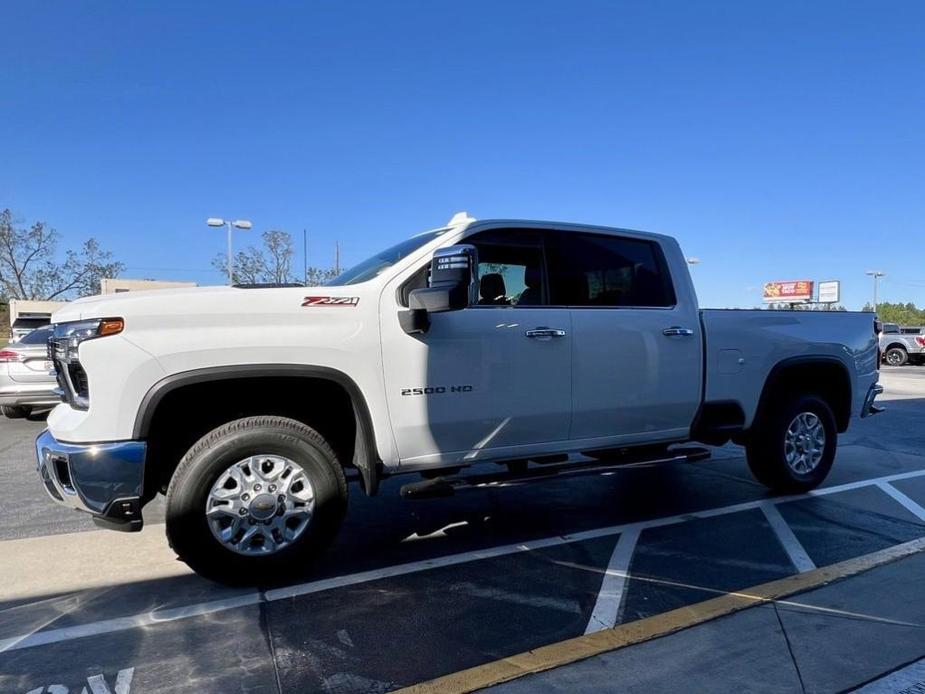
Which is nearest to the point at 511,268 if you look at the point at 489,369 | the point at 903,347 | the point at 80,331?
the point at 489,369

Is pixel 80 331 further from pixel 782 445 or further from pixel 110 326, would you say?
pixel 782 445

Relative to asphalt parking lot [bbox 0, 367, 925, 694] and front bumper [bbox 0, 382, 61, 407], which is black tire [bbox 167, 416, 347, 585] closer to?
asphalt parking lot [bbox 0, 367, 925, 694]

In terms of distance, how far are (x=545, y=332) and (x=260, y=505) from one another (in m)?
2.02

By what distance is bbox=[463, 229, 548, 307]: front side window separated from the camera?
4.22 meters

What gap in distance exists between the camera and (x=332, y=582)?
3.67 metres

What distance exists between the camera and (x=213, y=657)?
112 inches

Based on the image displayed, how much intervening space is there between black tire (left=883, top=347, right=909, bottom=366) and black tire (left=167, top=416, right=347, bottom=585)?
29886mm

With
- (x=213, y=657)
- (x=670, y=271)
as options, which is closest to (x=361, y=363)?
(x=213, y=657)

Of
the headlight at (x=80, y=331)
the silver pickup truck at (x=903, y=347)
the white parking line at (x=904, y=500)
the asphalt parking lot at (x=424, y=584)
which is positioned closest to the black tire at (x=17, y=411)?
the asphalt parking lot at (x=424, y=584)

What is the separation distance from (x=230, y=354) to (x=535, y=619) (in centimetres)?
208

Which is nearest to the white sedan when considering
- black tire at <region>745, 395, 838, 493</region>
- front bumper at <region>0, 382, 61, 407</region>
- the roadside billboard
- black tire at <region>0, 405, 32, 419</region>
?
front bumper at <region>0, 382, 61, 407</region>

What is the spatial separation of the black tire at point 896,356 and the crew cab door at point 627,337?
2720 cm

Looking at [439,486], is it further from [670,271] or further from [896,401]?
[896,401]

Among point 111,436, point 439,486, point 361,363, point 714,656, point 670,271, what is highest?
point 670,271
